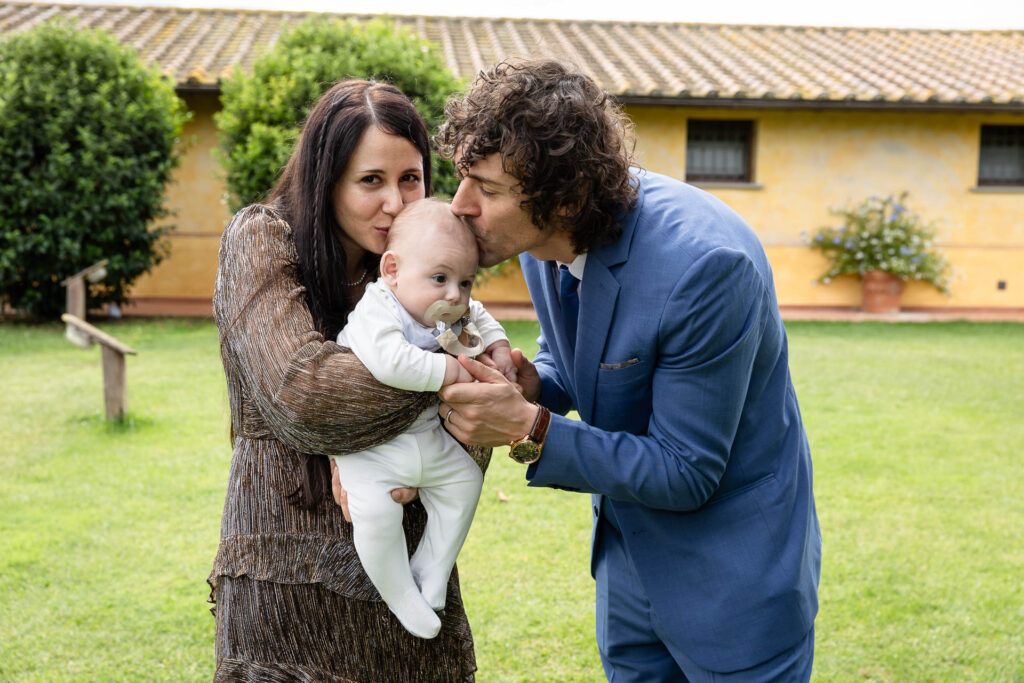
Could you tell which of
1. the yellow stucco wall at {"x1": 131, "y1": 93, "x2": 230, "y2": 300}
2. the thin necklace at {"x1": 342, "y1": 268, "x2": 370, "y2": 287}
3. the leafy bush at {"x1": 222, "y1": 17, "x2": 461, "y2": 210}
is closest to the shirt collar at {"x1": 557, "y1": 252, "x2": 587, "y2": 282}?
the thin necklace at {"x1": 342, "y1": 268, "x2": 370, "y2": 287}

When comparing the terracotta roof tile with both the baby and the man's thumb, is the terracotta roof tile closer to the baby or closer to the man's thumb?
the man's thumb

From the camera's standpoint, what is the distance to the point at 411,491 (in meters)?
2.13

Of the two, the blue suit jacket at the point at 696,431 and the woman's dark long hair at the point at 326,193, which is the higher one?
the woman's dark long hair at the point at 326,193

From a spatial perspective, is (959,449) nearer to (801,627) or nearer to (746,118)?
(801,627)

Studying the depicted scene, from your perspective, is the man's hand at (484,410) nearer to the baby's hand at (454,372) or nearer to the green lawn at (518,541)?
the baby's hand at (454,372)

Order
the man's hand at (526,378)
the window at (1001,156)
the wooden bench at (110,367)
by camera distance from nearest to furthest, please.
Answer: the man's hand at (526,378) < the wooden bench at (110,367) < the window at (1001,156)

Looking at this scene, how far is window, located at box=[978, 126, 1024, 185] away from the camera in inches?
623

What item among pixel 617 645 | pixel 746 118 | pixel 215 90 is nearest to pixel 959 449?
pixel 617 645

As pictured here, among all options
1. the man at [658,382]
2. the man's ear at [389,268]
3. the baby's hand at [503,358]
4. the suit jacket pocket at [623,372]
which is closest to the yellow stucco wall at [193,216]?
the baby's hand at [503,358]

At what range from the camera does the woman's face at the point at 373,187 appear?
7.27 ft

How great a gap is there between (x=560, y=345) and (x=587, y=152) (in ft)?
1.98

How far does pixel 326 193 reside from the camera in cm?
219

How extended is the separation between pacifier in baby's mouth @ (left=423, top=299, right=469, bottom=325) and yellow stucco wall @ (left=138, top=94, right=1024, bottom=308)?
13.5m

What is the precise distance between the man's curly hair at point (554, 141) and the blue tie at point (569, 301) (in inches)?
10.5
